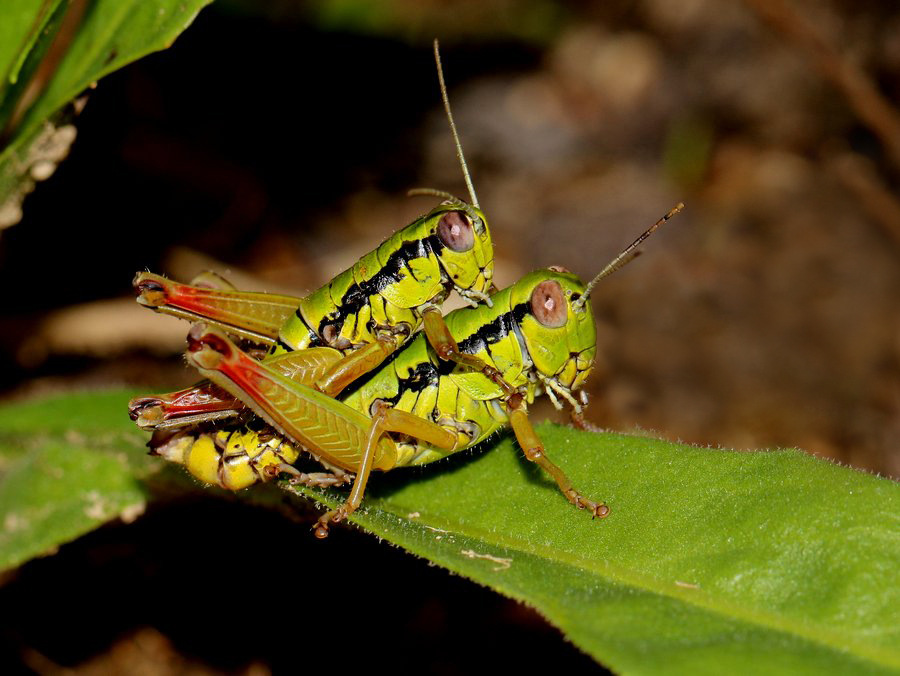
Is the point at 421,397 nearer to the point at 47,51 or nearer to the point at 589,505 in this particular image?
the point at 589,505

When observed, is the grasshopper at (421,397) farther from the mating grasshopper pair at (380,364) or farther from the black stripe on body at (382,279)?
the black stripe on body at (382,279)

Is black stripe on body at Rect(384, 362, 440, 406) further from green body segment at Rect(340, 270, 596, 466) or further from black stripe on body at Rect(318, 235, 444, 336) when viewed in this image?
black stripe on body at Rect(318, 235, 444, 336)

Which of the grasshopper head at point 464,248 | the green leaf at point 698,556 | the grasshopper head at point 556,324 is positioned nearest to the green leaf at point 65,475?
the green leaf at point 698,556

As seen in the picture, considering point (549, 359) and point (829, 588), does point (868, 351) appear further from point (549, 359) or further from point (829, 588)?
point (829, 588)

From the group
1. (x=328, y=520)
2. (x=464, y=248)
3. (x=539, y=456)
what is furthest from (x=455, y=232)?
(x=328, y=520)

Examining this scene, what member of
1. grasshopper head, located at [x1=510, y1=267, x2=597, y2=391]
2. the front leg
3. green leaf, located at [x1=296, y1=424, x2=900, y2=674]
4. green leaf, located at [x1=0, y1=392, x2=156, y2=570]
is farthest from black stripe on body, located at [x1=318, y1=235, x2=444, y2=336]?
green leaf, located at [x1=0, y1=392, x2=156, y2=570]

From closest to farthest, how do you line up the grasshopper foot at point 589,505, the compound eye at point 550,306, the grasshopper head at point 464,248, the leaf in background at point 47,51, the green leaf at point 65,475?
the grasshopper foot at point 589,505
the leaf in background at point 47,51
the compound eye at point 550,306
the grasshopper head at point 464,248
the green leaf at point 65,475
